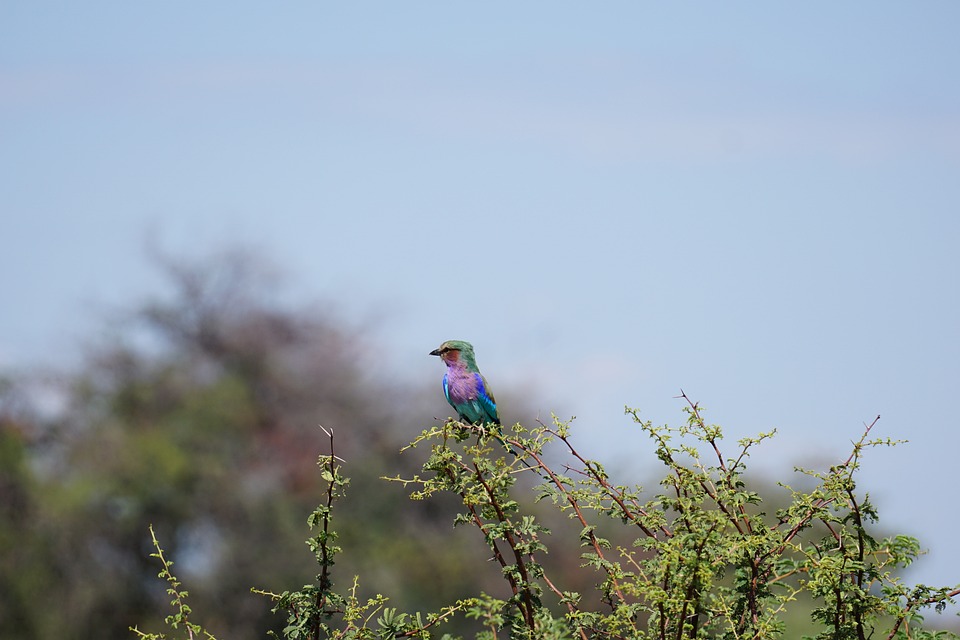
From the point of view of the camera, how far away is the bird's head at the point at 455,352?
519 cm

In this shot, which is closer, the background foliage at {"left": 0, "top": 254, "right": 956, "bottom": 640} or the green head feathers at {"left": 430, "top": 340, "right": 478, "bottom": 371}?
the green head feathers at {"left": 430, "top": 340, "right": 478, "bottom": 371}

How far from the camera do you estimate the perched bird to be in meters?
5.13

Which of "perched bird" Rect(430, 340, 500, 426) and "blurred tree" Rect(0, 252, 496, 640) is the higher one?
"blurred tree" Rect(0, 252, 496, 640)

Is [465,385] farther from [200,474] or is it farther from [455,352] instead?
[200,474]

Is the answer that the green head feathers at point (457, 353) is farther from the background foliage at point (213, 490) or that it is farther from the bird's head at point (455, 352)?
the background foliage at point (213, 490)

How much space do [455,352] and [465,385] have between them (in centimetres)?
16

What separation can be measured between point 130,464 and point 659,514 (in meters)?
20.0

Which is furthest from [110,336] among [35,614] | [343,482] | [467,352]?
[343,482]

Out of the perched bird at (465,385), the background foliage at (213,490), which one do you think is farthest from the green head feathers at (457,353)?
the background foliage at (213,490)

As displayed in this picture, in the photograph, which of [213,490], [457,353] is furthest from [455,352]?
[213,490]

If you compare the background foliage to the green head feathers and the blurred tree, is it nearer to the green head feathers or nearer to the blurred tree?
the blurred tree

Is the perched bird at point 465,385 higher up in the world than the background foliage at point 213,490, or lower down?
lower down

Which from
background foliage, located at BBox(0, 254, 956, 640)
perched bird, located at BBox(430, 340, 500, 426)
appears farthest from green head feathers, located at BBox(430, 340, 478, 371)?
background foliage, located at BBox(0, 254, 956, 640)

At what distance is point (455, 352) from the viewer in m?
5.22
